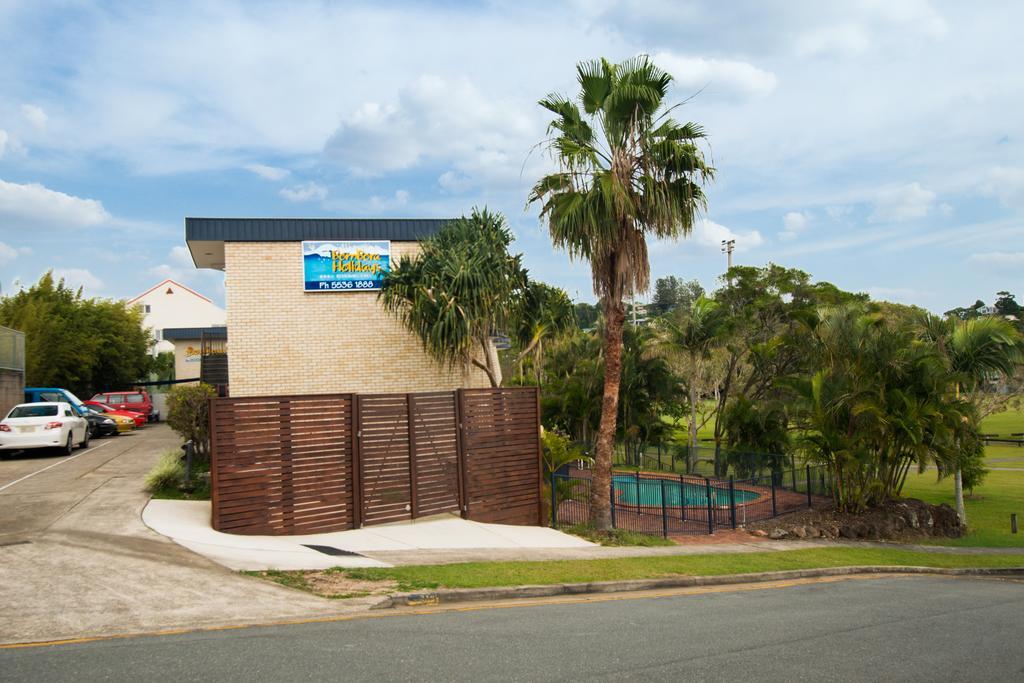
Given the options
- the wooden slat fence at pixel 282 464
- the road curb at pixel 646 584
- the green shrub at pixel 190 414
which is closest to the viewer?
the road curb at pixel 646 584

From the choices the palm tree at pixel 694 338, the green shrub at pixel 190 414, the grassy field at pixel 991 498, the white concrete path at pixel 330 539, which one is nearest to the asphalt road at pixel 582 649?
the white concrete path at pixel 330 539

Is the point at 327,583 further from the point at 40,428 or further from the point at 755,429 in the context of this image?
the point at 755,429

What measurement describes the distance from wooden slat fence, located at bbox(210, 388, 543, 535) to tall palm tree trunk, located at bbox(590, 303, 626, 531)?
1308 millimetres

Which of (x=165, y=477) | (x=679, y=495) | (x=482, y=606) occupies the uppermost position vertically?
(x=165, y=477)

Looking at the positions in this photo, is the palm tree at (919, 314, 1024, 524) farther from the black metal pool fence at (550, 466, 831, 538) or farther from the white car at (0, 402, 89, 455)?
the white car at (0, 402, 89, 455)

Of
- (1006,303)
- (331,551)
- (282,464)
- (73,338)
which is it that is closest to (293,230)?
(282,464)

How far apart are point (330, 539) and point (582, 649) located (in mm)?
6444

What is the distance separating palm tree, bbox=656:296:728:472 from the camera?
108ft

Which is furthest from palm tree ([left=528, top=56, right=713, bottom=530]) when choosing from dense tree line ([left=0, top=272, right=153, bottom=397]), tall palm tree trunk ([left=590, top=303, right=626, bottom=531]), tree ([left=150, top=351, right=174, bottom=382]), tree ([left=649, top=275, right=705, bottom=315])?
tree ([left=649, top=275, right=705, bottom=315])

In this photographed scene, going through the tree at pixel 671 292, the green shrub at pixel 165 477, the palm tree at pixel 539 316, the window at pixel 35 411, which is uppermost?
the tree at pixel 671 292

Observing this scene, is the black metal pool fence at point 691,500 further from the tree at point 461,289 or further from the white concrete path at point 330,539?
the tree at point 461,289

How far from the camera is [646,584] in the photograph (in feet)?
38.7

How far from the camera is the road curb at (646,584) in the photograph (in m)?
9.36

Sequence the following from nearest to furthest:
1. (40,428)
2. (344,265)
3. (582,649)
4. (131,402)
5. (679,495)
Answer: (582,649)
(40,428)
(679,495)
(344,265)
(131,402)
